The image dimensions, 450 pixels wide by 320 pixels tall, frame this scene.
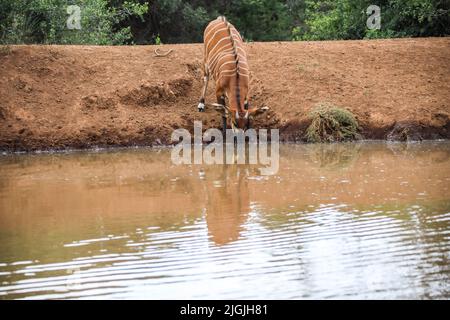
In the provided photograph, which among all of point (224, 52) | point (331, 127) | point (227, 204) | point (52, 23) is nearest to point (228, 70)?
point (224, 52)

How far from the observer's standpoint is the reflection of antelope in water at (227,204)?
8.66m

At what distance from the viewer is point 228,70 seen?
1543 centimetres

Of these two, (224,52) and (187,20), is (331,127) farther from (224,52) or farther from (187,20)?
(187,20)

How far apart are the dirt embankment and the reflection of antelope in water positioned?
4.00m

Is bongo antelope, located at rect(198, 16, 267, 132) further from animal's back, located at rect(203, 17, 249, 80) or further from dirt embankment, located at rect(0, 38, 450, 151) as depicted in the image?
dirt embankment, located at rect(0, 38, 450, 151)

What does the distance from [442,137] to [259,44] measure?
5014mm

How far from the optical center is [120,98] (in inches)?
679

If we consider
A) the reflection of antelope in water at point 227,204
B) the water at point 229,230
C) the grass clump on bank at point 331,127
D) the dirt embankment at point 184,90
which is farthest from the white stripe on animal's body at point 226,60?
the reflection of antelope in water at point 227,204

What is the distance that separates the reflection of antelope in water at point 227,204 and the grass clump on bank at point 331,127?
343cm

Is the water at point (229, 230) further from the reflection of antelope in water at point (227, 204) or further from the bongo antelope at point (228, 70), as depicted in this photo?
the bongo antelope at point (228, 70)

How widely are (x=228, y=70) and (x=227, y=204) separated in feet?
18.3

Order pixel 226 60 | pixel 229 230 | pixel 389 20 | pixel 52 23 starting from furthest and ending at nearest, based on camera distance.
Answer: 1. pixel 389 20
2. pixel 52 23
3. pixel 226 60
4. pixel 229 230

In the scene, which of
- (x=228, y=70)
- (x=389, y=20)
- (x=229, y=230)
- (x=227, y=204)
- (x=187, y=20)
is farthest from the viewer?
(x=187, y=20)

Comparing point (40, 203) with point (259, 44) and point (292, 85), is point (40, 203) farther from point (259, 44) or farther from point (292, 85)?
point (259, 44)
